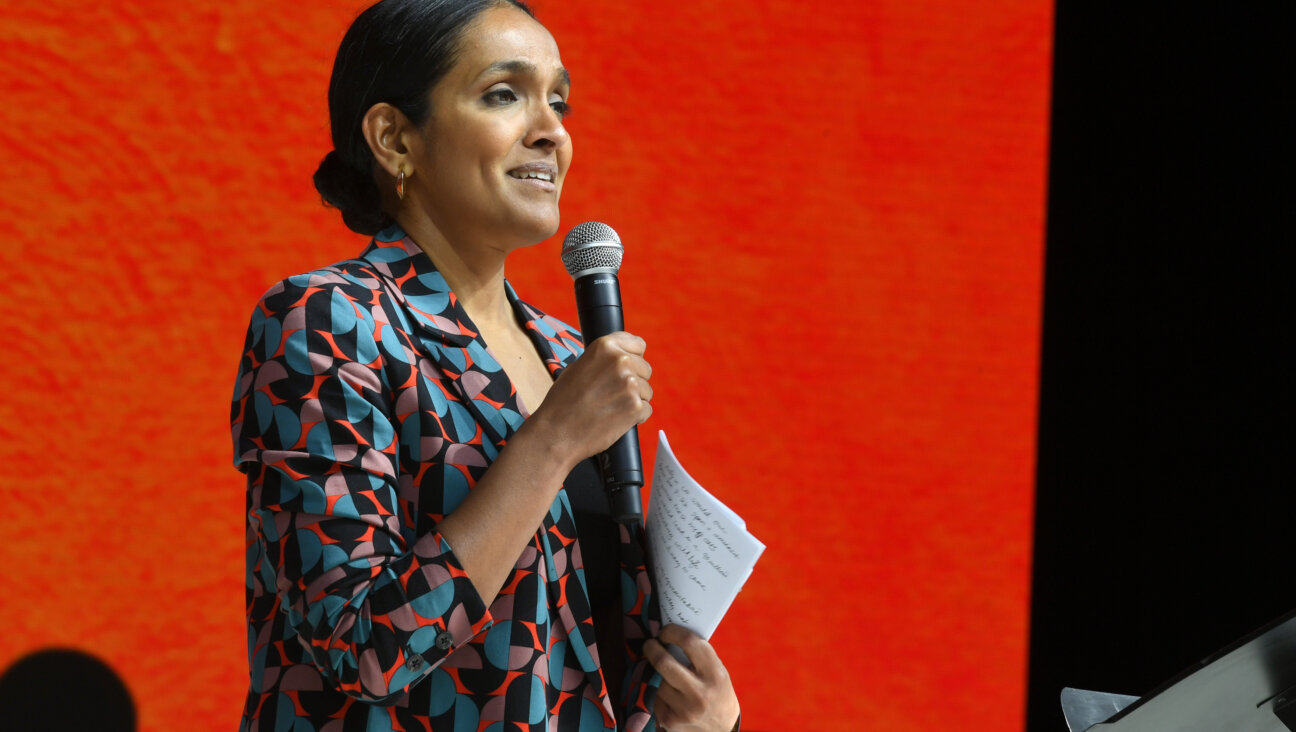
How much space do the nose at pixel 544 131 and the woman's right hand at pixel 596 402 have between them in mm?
286

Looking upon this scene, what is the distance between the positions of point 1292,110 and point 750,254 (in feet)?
3.99

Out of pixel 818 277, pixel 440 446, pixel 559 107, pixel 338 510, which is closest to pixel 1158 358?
pixel 818 277

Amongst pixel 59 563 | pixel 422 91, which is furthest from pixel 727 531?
pixel 59 563

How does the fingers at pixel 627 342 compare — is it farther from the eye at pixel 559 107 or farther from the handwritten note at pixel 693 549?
the eye at pixel 559 107

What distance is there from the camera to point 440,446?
2.91ft

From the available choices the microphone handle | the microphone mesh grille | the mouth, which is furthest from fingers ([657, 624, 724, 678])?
the mouth

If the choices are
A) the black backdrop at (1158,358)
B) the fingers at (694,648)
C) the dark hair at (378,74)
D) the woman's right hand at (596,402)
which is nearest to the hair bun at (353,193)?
the dark hair at (378,74)

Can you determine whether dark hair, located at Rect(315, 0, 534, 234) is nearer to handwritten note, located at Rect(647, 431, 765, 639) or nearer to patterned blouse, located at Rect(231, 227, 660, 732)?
patterned blouse, located at Rect(231, 227, 660, 732)

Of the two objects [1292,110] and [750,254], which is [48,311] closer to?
[750,254]

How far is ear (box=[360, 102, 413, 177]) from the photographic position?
3.58 feet

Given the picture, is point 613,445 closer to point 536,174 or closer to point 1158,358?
point 536,174

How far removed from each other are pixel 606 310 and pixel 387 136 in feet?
1.04

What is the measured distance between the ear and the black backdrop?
1.65m

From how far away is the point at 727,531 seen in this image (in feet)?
2.88
